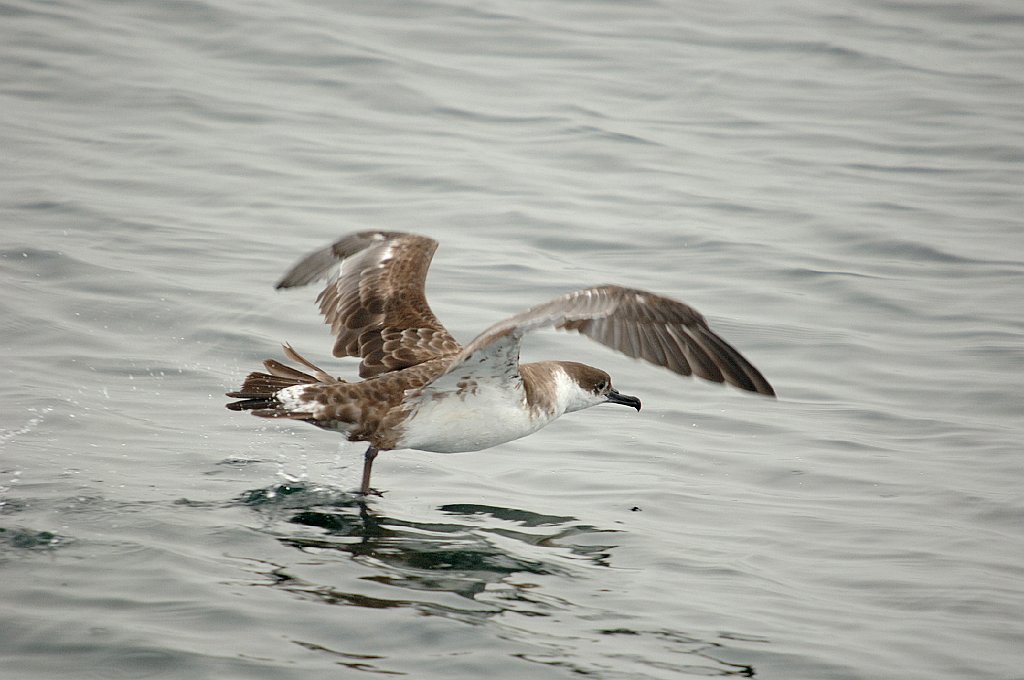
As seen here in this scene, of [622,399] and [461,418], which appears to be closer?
[461,418]

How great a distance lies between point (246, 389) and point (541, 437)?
7.61ft

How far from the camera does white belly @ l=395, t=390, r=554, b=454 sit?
687 centimetres

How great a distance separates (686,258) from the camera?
11.6 metres

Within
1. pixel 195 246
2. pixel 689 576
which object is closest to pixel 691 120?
pixel 195 246

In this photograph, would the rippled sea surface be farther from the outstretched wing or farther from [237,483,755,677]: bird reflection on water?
the outstretched wing

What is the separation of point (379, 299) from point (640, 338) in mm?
1830

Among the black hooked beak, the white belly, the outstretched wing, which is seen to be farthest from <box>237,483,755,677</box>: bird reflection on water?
the black hooked beak

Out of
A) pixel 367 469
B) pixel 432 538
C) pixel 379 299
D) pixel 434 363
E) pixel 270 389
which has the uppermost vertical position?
pixel 379 299

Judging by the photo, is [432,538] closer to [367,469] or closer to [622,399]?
[367,469]

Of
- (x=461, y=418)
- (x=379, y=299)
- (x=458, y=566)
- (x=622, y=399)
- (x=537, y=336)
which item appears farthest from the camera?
(x=537, y=336)

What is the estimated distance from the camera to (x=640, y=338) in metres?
6.49

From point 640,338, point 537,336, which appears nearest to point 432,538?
point 640,338

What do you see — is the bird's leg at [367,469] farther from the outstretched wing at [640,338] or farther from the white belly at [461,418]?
the outstretched wing at [640,338]

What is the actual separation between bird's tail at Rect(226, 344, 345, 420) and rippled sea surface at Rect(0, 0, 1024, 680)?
0.44m
